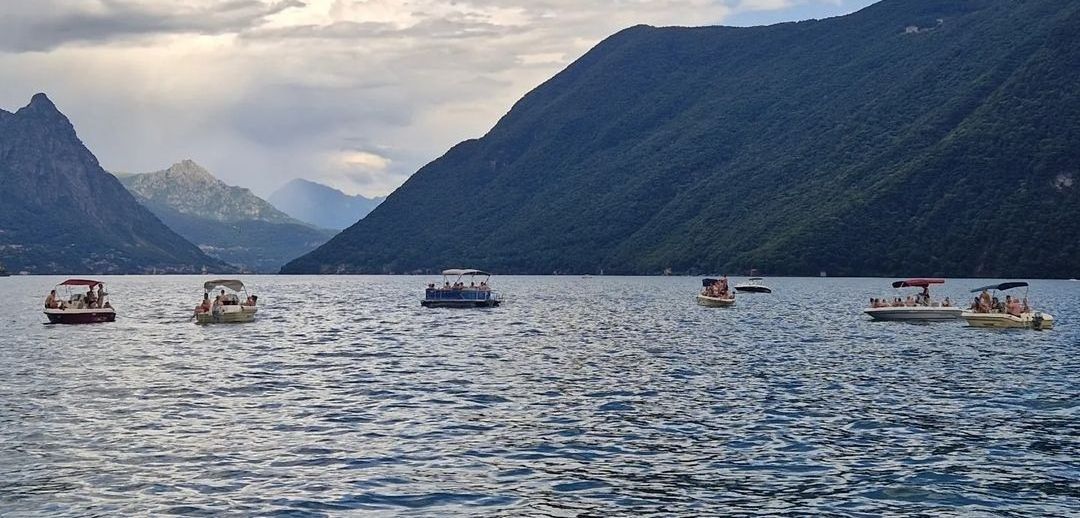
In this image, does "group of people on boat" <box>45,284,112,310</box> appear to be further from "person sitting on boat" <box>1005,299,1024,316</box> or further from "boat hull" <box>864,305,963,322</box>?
"person sitting on boat" <box>1005,299,1024,316</box>

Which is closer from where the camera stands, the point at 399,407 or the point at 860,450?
the point at 860,450

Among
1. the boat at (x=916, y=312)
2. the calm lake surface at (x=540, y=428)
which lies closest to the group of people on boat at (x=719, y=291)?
the boat at (x=916, y=312)

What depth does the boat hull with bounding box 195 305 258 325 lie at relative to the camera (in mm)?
95950

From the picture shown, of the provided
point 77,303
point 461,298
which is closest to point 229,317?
point 77,303

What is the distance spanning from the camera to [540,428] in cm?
3531

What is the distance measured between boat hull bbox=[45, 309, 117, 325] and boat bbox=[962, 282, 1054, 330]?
76.5 m

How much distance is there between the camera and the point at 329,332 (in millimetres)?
86812

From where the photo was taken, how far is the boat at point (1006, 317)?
8488cm

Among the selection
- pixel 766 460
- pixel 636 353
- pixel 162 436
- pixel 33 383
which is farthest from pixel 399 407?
pixel 636 353

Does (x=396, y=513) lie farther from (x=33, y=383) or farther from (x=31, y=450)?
(x=33, y=383)

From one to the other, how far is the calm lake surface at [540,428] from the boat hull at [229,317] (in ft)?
74.1

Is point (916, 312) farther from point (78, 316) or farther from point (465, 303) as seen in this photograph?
point (78, 316)

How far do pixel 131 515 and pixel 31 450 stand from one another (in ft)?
31.3

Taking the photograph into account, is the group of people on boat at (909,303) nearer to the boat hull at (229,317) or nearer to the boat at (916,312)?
the boat at (916,312)
